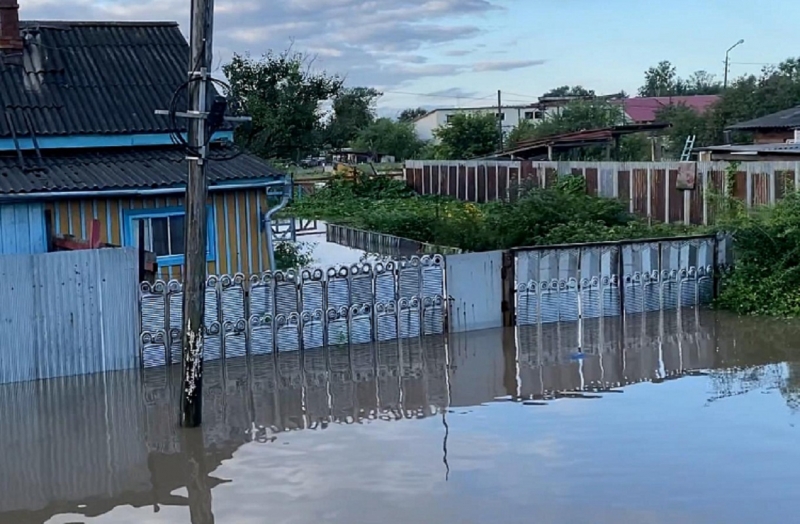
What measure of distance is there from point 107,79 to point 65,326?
6569mm

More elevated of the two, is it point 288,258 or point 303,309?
point 288,258

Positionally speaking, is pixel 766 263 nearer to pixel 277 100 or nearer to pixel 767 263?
pixel 767 263

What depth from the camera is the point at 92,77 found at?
1717 cm

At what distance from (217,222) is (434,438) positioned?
721 centimetres

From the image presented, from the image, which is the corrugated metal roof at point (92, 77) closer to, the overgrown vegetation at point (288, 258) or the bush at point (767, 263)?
the overgrown vegetation at point (288, 258)

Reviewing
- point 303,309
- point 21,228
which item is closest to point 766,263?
point 303,309

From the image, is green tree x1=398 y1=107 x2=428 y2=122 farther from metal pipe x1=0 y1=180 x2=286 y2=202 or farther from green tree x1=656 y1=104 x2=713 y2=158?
metal pipe x1=0 y1=180 x2=286 y2=202

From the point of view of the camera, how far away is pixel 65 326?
12.0 meters

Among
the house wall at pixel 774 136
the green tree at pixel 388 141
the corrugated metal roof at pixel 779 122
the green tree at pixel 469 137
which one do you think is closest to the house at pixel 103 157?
the corrugated metal roof at pixel 779 122

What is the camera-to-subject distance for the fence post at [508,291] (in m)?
14.8

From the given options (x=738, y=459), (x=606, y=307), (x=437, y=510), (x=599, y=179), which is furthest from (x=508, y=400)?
(x=599, y=179)

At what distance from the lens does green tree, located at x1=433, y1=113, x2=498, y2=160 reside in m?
57.7

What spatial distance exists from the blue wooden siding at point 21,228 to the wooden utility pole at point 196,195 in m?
5.56

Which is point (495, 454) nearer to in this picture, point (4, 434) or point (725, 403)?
point (725, 403)
